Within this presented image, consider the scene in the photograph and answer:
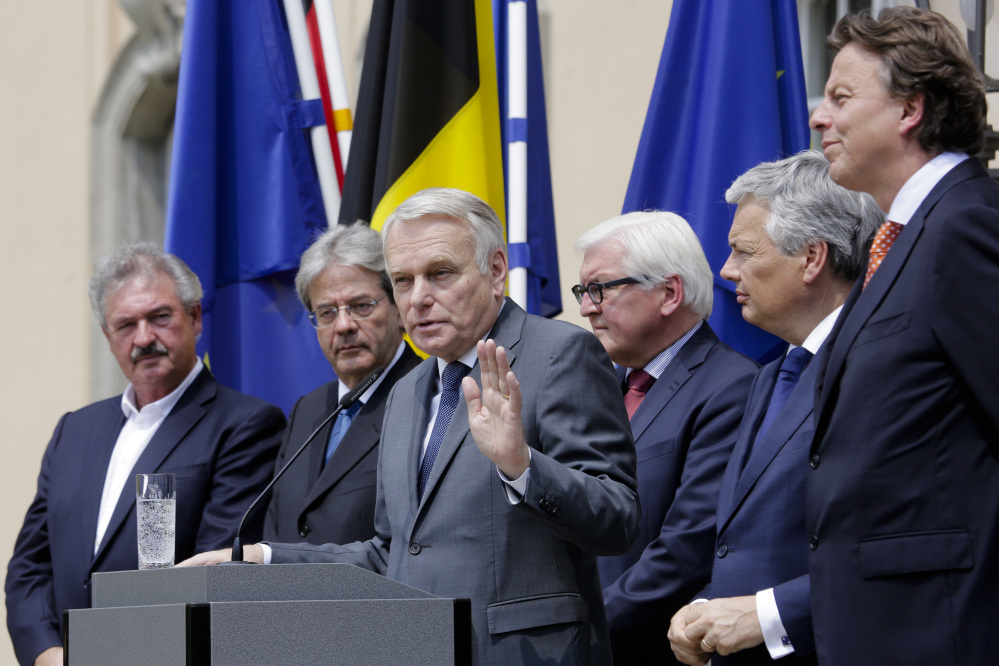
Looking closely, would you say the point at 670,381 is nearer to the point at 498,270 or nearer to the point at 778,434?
the point at 778,434

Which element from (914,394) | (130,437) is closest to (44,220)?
(130,437)

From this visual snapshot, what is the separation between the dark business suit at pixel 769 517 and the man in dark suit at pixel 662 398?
0.86 feet

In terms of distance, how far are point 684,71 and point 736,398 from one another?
1.65 m

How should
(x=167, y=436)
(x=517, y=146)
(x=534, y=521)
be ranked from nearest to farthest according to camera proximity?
(x=534, y=521)
(x=167, y=436)
(x=517, y=146)

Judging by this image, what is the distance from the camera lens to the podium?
1925 mm

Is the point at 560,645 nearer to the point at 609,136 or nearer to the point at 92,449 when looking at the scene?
the point at 92,449

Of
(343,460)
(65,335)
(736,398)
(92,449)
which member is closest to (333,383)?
(343,460)

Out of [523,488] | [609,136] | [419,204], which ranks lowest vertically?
[523,488]

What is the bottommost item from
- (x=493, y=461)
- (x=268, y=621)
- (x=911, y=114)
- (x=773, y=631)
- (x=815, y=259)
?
(x=773, y=631)

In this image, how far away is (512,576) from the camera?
7.73 ft

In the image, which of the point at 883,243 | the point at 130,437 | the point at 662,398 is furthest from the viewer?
the point at 130,437

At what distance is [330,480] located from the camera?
352 cm

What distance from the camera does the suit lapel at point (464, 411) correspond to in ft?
8.07

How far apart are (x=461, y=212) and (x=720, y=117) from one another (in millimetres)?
1838
